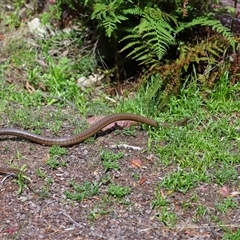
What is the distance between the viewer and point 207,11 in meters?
6.76

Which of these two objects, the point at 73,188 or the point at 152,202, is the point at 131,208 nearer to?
the point at 152,202

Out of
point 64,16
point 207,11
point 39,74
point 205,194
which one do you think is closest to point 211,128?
point 205,194

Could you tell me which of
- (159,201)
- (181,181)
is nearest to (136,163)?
(181,181)

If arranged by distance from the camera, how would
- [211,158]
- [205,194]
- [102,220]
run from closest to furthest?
[102,220], [205,194], [211,158]

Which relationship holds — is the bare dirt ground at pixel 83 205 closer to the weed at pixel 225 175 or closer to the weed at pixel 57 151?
the weed at pixel 57 151

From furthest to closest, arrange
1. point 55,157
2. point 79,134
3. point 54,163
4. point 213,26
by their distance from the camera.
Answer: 1. point 213,26
2. point 79,134
3. point 55,157
4. point 54,163

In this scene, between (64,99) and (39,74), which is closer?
(64,99)

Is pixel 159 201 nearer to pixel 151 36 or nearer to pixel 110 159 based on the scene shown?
pixel 110 159

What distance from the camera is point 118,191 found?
202 inches

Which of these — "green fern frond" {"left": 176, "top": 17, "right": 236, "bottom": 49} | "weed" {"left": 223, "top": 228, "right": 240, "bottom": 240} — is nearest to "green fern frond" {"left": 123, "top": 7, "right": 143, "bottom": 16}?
"green fern frond" {"left": 176, "top": 17, "right": 236, "bottom": 49}

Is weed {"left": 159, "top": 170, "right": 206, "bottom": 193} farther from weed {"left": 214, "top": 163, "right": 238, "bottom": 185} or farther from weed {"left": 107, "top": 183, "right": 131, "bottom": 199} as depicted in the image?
weed {"left": 107, "top": 183, "right": 131, "bottom": 199}

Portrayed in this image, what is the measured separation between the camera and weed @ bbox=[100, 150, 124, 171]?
549cm

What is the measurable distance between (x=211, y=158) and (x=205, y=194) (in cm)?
53

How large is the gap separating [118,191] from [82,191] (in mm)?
324
